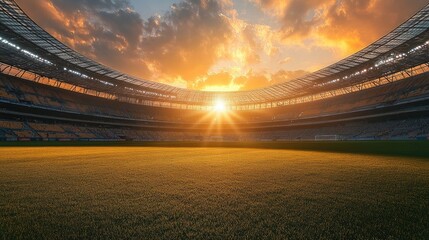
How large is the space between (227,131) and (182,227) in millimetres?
72106

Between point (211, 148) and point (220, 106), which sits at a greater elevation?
point (220, 106)

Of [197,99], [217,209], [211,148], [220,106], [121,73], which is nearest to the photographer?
[217,209]

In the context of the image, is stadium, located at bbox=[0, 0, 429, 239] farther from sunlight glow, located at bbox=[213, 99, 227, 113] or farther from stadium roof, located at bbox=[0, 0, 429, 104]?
sunlight glow, located at bbox=[213, 99, 227, 113]

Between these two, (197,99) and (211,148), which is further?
(197,99)

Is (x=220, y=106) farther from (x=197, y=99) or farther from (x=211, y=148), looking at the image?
(x=211, y=148)

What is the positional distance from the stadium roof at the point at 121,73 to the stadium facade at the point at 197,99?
14cm

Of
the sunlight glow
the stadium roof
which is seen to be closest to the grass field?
the stadium roof

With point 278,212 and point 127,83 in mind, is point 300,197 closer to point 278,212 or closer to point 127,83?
point 278,212

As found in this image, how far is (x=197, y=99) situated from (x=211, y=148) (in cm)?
5509

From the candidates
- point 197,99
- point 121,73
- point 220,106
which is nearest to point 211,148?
point 121,73

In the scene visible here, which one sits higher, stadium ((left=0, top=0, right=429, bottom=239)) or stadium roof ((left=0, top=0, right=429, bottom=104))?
stadium roof ((left=0, top=0, right=429, bottom=104))

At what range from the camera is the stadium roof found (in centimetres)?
2644

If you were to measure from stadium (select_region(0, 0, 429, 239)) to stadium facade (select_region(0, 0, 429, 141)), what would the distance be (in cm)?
34

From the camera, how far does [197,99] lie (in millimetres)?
74562
